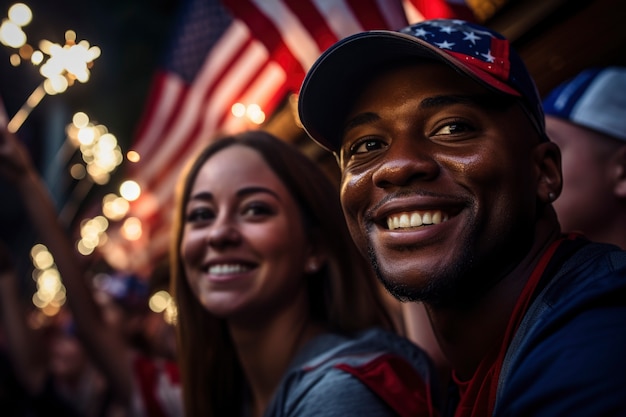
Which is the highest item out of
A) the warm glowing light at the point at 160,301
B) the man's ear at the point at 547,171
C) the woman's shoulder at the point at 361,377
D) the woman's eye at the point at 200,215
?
the woman's eye at the point at 200,215

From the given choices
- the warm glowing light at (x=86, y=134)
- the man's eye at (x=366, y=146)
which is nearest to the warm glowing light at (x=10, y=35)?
the warm glowing light at (x=86, y=134)

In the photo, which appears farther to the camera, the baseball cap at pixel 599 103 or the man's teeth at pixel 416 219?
the baseball cap at pixel 599 103

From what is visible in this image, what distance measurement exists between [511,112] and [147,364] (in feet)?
8.75

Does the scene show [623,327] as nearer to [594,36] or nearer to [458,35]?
[458,35]

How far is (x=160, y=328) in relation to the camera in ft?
19.6

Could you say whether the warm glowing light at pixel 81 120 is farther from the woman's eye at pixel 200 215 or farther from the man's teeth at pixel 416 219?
the man's teeth at pixel 416 219

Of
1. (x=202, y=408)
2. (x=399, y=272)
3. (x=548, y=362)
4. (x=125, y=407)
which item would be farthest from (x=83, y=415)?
(x=548, y=362)

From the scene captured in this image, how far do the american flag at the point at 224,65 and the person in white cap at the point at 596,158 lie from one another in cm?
80

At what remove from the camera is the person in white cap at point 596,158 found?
2127 millimetres

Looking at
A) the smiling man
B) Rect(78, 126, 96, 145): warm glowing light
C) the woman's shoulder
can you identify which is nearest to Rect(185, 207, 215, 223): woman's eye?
the woman's shoulder

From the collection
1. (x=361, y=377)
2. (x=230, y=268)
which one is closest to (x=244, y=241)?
(x=230, y=268)

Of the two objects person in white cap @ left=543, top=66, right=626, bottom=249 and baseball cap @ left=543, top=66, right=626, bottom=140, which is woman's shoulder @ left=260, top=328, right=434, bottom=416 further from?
baseball cap @ left=543, top=66, right=626, bottom=140

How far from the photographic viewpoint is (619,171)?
2141mm

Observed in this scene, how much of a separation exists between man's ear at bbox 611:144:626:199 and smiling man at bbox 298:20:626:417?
971 millimetres
